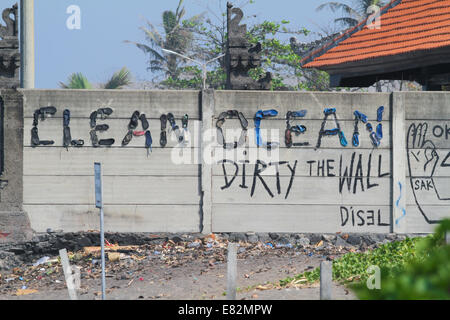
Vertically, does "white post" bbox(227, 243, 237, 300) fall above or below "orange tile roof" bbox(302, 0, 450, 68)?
below

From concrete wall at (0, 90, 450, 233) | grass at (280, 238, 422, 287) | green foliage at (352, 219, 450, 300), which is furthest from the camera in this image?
concrete wall at (0, 90, 450, 233)

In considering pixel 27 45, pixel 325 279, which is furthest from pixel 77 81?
pixel 325 279

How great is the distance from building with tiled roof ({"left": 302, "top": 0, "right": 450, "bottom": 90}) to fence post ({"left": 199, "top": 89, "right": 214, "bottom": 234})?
4.01 m

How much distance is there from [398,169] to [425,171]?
48 centimetres

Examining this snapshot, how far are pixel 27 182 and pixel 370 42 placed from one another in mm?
7448

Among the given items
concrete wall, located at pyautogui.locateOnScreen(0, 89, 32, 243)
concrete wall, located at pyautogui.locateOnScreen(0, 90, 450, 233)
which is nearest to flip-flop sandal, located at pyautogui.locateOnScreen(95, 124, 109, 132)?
concrete wall, located at pyautogui.locateOnScreen(0, 90, 450, 233)

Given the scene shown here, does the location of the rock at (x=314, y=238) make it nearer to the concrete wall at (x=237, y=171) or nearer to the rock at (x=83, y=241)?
the concrete wall at (x=237, y=171)

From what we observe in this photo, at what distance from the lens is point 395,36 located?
13.5m

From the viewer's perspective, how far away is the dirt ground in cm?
852

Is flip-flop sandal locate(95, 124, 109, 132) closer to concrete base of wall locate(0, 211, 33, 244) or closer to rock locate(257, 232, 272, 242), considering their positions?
concrete base of wall locate(0, 211, 33, 244)

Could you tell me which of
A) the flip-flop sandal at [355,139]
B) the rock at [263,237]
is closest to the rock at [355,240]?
the rock at [263,237]

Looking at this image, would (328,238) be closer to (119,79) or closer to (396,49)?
(396,49)

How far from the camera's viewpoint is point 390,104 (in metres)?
11.0

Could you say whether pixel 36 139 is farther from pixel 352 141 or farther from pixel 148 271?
pixel 352 141
